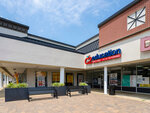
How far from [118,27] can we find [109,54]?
2730 millimetres

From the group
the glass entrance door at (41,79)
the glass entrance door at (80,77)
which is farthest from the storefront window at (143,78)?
the glass entrance door at (41,79)

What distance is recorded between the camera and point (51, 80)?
15.8 meters

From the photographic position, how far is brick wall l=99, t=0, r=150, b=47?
8320mm

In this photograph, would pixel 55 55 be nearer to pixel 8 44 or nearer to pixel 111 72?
pixel 8 44

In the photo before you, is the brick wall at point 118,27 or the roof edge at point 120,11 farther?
the roof edge at point 120,11

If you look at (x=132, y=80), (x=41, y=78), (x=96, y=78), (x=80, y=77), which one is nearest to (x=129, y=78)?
(x=132, y=80)

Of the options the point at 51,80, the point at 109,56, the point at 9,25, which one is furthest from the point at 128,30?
the point at 9,25

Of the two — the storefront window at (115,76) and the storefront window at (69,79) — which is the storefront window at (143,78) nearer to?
the storefront window at (115,76)

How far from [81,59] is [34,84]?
6.87 meters

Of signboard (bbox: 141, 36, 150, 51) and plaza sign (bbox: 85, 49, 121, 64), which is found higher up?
signboard (bbox: 141, 36, 150, 51)

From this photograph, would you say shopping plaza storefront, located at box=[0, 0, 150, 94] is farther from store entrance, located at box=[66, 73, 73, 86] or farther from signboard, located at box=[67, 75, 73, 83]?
signboard, located at box=[67, 75, 73, 83]

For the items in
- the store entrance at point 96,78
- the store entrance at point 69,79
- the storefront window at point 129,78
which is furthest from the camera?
the store entrance at point 69,79

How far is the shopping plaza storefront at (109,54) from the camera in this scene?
849cm

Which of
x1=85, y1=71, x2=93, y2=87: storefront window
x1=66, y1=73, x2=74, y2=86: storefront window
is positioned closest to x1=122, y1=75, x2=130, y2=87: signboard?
x1=85, y1=71, x2=93, y2=87: storefront window
